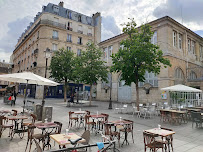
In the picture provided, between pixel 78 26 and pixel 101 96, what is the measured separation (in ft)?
60.6

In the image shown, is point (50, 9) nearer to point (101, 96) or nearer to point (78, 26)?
point (78, 26)

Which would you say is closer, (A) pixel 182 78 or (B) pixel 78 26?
(A) pixel 182 78

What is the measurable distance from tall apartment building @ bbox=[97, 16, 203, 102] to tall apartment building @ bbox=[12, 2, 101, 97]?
12.7 metres

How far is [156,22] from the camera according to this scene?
1967 cm

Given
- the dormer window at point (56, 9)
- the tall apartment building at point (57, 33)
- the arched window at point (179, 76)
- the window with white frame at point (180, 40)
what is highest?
the dormer window at point (56, 9)

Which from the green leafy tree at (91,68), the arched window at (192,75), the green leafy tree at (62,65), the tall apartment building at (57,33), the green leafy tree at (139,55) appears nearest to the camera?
the green leafy tree at (139,55)

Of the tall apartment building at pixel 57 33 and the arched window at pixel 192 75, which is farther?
the tall apartment building at pixel 57 33

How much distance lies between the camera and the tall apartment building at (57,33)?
101ft

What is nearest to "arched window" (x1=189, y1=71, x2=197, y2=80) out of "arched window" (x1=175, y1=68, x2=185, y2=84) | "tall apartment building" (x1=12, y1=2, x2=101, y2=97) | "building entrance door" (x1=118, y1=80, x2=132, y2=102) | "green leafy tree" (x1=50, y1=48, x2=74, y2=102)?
"arched window" (x1=175, y1=68, x2=185, y2=84)

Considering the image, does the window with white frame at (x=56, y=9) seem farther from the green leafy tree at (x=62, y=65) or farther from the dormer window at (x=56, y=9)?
the green leafy tree at (x=62, y=65)

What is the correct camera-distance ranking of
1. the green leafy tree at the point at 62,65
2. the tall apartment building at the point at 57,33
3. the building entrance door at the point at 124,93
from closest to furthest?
1. the green leafy tree at the point at 62,65
2. the building entrance door at the point at 124,93
3. the tall apartment building at the point at 57,33

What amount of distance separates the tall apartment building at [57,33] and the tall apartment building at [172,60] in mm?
12694

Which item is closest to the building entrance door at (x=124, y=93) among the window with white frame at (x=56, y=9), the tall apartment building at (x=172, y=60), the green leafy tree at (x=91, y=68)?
the tall apartment building at (x=172, y=60)

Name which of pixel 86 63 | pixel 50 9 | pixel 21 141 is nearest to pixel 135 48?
pixel 86 63
